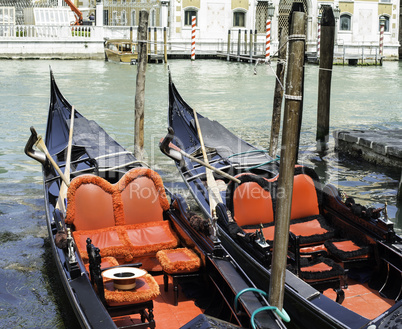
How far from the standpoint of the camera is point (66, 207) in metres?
3.02

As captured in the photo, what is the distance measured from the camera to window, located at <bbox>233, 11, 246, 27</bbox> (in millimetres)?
18875

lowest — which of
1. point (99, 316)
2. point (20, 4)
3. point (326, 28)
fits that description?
point (99, 316)

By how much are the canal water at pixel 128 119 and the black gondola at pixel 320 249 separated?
770 mm

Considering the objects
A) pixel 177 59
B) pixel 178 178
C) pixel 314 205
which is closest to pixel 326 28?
pixel 178 178

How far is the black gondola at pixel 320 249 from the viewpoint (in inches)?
94.2

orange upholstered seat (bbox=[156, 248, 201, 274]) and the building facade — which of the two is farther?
the building facade

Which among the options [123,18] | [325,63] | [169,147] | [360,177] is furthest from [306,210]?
[123,18]

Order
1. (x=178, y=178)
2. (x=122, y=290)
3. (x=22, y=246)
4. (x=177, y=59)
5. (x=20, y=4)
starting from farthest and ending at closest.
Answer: (x=20, y=4)
(x=177, y=59)
(x=178, y=178)
(x=22, y=246)
(x=122, y=290)

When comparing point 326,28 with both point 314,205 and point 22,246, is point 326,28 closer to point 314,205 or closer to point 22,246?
point 314,205

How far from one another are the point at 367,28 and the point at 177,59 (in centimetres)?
683

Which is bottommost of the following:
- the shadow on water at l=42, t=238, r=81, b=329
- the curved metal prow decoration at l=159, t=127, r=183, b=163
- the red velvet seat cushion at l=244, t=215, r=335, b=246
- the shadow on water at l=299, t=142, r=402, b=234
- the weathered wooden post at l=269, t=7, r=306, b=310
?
the shadow on water at l=42, t=238, r=81, b=329

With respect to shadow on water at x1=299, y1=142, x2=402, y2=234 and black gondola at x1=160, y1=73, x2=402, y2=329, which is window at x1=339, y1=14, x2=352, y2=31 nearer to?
shadow on water at x1=299, y1=142, x2=402, y2=234

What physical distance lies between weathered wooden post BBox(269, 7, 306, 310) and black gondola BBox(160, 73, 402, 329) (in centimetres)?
25

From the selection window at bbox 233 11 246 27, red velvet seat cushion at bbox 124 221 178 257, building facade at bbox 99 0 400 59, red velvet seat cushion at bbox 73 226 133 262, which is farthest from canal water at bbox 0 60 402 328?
window at bbox 233 11 246 27
